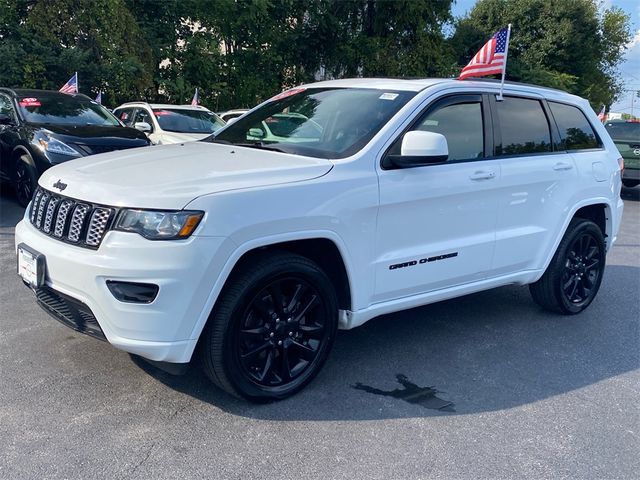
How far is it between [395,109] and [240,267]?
4.86ft

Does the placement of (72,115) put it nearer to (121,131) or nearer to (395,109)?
(121,131)

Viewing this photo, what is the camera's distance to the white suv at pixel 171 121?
10.8 meters

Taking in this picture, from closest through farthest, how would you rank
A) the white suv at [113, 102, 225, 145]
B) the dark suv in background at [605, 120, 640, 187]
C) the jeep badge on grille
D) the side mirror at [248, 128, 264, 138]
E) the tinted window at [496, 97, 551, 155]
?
the jeep badge on grille → the side mirror at [248, 128, 264, 138] → the tinted window at [496, 97, 551, 155] → the white suv at [113, 102, 225, 145] → the dark suv in background at [605, 120, 640, 187]

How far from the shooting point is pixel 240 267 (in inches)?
128

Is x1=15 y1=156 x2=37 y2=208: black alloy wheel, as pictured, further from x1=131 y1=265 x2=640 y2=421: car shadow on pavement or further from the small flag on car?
the small flag on car

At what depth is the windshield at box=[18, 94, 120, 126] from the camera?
8508 mm

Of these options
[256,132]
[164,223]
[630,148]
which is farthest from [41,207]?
[630,148]

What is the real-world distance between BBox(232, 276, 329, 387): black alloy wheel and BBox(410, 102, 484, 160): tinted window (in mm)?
1388

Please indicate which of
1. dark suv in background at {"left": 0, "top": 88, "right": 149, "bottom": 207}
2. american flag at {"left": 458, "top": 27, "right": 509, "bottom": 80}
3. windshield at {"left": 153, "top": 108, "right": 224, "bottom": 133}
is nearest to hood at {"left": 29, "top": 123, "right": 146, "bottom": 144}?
dark suv in background at {"left": 0, "top": 88, "right": 149, "bottom": 207}

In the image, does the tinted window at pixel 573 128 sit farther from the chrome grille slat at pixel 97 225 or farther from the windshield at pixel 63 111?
the windshield at pixel 63 111

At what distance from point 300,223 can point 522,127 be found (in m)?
2.29

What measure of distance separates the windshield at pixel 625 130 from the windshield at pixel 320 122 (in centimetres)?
1108

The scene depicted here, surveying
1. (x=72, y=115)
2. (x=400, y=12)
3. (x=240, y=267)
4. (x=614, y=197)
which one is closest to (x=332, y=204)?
(x=240, y=267)

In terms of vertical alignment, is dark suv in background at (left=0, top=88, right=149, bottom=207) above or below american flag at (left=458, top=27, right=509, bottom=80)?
below
